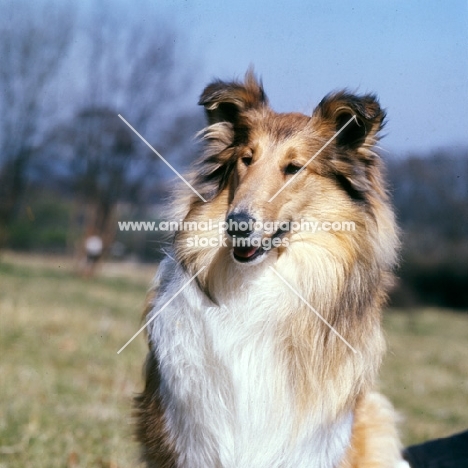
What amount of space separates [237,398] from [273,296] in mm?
549

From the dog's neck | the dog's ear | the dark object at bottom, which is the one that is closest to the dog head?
the dog's ear

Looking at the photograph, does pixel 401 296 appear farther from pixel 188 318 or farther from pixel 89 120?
pixel 188 318

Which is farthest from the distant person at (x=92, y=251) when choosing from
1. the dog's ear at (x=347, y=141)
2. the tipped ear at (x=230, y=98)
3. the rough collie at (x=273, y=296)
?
the dog's ear at (x=347, y=141)

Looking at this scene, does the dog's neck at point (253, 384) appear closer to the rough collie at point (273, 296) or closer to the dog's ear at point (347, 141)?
the rough collie at point (273, 296)

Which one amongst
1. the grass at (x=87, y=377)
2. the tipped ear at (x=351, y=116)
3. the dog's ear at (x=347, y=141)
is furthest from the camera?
the grass at (x=87, y=377)

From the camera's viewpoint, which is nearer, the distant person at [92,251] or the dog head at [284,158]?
the dog head at [284,158]

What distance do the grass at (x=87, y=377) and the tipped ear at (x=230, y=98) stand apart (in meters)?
1.76

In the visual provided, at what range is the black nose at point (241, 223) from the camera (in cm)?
341

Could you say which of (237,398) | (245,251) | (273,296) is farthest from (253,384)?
(245,251)

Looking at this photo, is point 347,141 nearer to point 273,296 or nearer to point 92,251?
point 273,296

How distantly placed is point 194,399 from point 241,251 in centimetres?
79

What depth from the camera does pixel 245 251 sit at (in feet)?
11.6

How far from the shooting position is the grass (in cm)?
533

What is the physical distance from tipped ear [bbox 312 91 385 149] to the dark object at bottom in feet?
6.90
